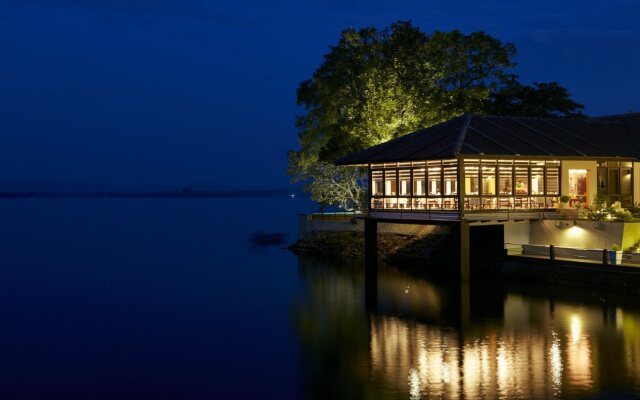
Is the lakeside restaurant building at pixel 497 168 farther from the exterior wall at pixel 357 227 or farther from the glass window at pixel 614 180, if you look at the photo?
the exterior wall at pixel 357 227

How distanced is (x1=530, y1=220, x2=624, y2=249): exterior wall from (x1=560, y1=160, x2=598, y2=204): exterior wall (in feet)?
8.94

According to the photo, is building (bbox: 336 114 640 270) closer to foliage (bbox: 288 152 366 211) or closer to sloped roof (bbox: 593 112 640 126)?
sloped roof (bbox: 593 112 640 126)

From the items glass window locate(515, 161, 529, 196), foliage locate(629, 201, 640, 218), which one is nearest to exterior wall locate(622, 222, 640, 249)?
foliage locate(629, 201, 640, 218)

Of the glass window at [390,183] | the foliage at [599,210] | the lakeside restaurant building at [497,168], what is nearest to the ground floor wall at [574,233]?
the foliage at [599,210]

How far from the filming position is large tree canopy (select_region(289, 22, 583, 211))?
165 ft

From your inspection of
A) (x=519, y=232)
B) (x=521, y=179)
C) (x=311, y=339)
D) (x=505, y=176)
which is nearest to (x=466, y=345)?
(x=311, y=339)

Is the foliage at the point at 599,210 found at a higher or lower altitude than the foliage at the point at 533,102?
lower

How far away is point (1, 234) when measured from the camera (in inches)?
3789

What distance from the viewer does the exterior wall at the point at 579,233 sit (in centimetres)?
3519

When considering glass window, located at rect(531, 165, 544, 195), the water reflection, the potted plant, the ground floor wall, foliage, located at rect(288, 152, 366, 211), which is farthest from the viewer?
foliage, located at rect(288, 152, 366, 211)

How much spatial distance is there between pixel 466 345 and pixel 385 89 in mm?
27958

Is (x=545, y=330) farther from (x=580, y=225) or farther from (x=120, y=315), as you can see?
(x=120, y=315)

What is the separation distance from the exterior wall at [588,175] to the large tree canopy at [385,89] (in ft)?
42.3

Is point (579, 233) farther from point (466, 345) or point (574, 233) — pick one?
point (466, 345)
